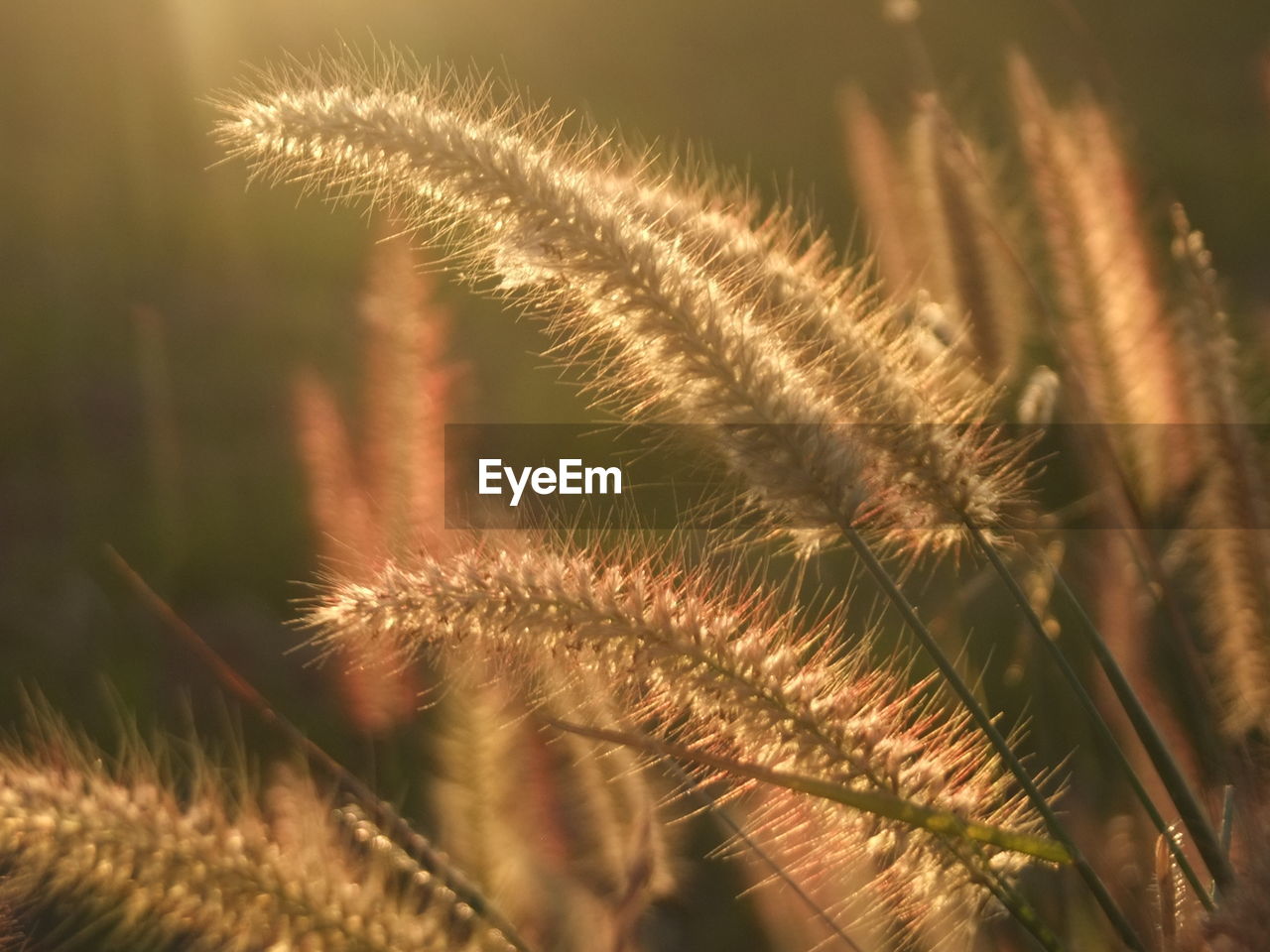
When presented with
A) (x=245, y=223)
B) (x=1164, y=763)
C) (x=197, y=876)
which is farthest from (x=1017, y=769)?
(x=245, y=223)

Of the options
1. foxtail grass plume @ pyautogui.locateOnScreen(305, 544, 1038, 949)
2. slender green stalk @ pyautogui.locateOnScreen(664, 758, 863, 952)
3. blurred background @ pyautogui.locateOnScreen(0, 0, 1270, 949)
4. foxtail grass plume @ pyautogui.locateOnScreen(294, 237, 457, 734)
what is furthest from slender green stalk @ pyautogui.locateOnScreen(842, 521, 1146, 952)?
blurred background @ pyautogui.locateOnScreen(0, 0, 1270, 949)

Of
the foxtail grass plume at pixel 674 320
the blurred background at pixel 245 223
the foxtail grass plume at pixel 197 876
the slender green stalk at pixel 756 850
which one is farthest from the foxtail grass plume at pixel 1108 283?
the foxtail grass plume at pixel 197 876

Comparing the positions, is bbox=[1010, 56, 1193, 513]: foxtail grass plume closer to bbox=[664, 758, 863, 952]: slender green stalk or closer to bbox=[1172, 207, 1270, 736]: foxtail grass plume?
bbox=[1172, 207, 1270, 736]: foxtail grass plume

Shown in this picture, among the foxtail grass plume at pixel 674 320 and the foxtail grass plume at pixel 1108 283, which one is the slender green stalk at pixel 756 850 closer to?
the foxtail grass plume at pixel 674 320

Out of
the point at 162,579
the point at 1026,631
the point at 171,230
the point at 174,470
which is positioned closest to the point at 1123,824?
the point at 1026,631

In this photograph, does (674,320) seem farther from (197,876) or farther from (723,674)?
(197,876)

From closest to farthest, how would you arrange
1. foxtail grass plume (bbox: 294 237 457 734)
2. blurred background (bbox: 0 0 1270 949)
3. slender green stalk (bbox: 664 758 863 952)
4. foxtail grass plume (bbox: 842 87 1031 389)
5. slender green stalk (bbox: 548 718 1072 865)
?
slender green stalk (bbox: 548 718 1072 865) < slender green stalk (bbox: 664 758 863 952) < foxtail grass plume (bbox: 294 237 457 734) < foxtail grass plume (bbox: 842 87 1031 389) < blurred background (bbox: 0 0 1270 949)

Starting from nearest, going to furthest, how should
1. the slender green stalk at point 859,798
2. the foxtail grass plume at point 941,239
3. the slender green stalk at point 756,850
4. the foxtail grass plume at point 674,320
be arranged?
the slender green stalk at point 859,798 → the slender green stalk at point 756,850 → the foxtail grass plume at point 674,320 → the foxtail grass plume at point 941,239
